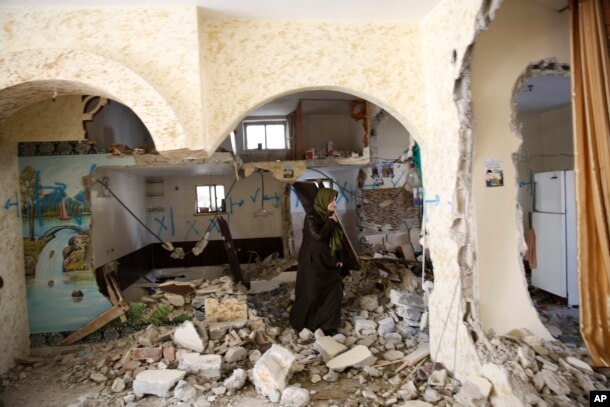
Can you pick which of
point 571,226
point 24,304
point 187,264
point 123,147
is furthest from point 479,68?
point 187,264

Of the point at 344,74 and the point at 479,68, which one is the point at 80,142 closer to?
the point at 344,74

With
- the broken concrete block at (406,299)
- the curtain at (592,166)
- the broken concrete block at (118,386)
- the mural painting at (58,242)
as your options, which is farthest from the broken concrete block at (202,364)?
the curtain at (592,166)

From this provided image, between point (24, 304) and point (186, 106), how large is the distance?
3.90 metres

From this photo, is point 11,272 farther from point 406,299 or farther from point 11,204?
point 406,299

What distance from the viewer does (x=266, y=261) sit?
897cm

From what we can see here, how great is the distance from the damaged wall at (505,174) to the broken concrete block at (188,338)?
323cm

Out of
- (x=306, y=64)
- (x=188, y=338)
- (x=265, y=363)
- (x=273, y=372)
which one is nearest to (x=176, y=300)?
(x=188, y=338)

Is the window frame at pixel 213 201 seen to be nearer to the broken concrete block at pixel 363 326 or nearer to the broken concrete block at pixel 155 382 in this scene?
the broken concrete block at pixel 363 326

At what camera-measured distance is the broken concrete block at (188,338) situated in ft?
14.7

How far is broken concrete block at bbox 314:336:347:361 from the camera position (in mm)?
4398

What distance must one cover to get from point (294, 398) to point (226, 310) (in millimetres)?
2037

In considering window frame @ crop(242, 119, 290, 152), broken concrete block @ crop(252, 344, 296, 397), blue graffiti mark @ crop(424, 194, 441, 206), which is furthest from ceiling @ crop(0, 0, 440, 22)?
window frame @ crop(242, 119, 290, 152)

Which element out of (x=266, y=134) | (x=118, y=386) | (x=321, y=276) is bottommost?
(x=118, y=386)

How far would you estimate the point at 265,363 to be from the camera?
377cm
